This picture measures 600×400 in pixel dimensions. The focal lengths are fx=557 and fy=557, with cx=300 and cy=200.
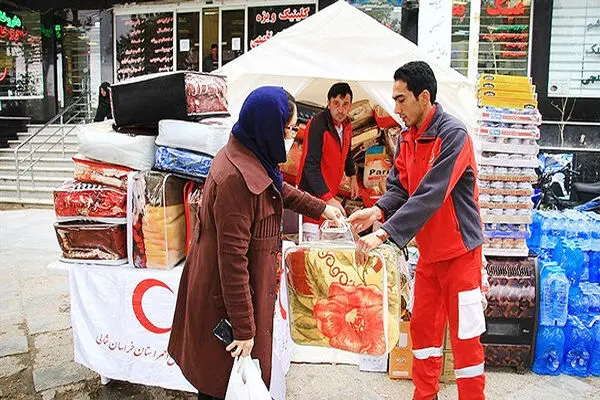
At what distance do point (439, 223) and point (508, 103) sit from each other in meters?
1.50

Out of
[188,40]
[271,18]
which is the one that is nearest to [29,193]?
[188,40]

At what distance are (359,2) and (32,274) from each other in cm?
805

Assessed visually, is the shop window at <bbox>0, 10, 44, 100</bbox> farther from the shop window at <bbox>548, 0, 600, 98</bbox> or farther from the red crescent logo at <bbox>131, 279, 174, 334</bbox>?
the red crescent logo at <bbox>131, 279, 174, 334</bbox>

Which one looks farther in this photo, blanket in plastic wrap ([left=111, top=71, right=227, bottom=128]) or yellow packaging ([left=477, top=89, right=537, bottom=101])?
yellow packaging ([left=477, top=89, right=537, bottom=101])

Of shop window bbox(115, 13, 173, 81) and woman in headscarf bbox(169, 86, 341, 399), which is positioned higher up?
shop window bbox(115, 13, 173, 81)

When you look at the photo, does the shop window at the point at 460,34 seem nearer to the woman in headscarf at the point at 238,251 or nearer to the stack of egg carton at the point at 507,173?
the stack of egg carton at the point at 507,173

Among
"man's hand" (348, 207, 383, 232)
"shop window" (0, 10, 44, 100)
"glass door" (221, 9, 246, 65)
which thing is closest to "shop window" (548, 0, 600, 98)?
"glass door" (221, 9, 246, 65)

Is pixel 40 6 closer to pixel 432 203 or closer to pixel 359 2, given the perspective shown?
pixel 359 2

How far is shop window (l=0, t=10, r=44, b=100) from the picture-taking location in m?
13.2

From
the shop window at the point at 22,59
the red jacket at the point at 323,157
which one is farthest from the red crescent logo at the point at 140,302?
the shop window at the point at 22,59

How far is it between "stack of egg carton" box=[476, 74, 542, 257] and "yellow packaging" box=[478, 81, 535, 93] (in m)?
0.16

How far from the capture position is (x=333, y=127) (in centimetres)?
476

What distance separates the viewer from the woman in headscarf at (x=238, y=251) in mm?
2068

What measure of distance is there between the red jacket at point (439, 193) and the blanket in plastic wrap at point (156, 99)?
4.10 feet
